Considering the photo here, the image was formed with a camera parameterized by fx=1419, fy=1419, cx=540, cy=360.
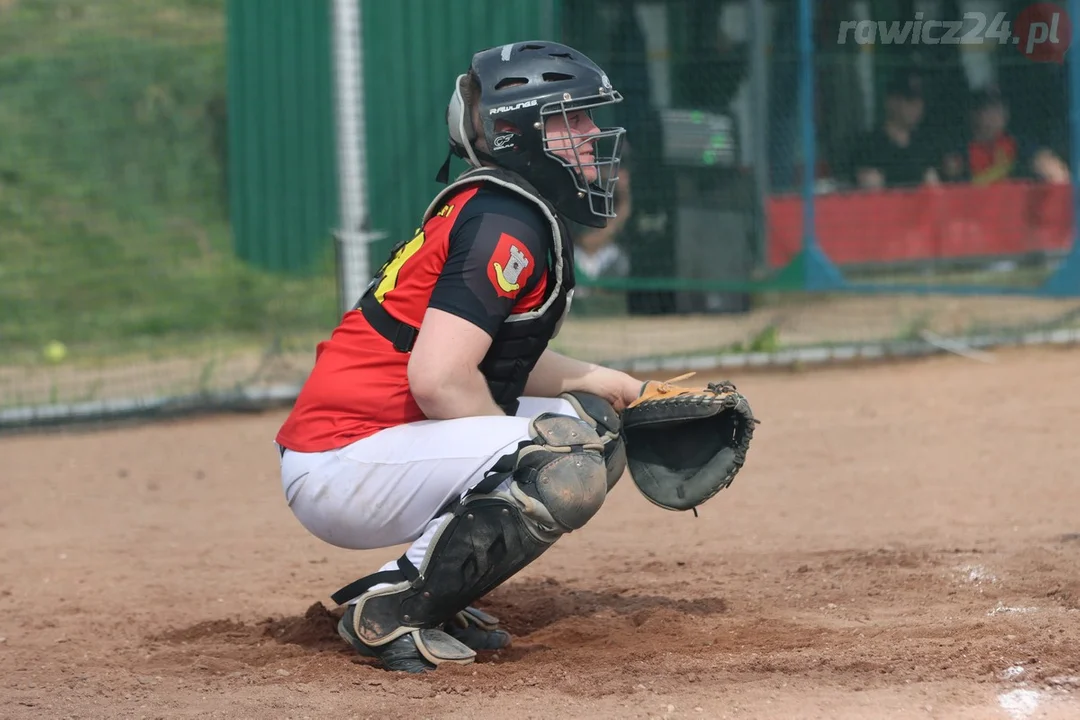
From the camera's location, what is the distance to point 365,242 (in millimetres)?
8117

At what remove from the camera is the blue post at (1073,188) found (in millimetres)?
8547

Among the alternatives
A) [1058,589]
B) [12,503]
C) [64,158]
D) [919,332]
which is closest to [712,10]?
[919,332]

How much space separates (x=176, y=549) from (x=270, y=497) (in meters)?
0.80

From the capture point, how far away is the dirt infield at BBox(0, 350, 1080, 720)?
3.29 meters

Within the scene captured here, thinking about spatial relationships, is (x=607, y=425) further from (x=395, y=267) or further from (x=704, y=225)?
(x=704, y=225)

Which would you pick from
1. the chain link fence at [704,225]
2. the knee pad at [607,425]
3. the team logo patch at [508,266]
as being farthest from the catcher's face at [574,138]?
the chain link fence at [704,225]

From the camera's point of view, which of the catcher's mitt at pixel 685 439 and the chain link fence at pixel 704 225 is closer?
the catcher's mitt at pixel 685 439

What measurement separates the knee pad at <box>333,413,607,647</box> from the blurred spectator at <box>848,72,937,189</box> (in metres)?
6.28

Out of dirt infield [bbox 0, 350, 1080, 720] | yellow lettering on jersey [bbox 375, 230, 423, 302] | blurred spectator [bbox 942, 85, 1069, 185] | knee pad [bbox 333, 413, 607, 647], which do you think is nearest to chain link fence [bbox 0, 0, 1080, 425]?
blurred spectator [bbox 942, 85, 1069, 185]

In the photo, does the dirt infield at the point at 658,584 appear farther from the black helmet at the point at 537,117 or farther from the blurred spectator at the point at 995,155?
the blurred spectator at the point at 995,155

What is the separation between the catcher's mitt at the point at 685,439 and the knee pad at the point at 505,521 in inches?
13.1

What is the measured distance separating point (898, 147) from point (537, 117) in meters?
6.20

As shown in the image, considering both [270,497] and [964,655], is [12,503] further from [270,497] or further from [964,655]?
[964,655]

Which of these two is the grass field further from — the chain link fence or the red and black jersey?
the red and black jersey
